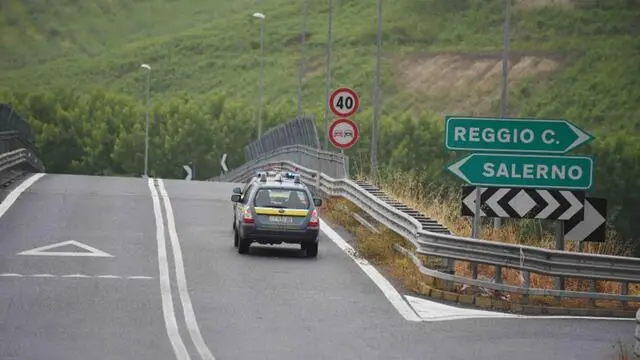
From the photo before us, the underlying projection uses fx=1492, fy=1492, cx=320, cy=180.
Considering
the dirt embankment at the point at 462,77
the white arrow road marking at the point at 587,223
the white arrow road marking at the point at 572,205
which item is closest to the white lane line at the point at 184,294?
the white arrow road marking at the point at 572,205

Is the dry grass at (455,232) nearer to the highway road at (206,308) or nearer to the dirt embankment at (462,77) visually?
the highway road at (206,308)

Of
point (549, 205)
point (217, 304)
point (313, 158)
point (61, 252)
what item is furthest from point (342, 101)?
point (217, 304)

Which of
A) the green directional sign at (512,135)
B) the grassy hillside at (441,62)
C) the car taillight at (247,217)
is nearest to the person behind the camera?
the green directional sign at (512,135)

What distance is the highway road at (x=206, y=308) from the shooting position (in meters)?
16.8

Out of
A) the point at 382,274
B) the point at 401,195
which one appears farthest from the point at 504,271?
the point at 401,195

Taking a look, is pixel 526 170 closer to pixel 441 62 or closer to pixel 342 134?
pixel 342 134

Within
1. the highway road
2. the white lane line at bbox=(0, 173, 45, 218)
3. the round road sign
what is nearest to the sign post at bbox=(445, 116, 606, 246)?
the highway road

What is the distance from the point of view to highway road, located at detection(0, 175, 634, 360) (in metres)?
16.8

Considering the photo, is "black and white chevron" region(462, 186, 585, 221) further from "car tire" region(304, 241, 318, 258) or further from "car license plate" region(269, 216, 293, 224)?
"car license plate" region(269, 216, 293, 224)

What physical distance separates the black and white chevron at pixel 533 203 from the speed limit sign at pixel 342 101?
1220 cm

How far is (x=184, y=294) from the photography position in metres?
21.3

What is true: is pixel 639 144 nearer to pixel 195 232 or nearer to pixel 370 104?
pixel 370 104

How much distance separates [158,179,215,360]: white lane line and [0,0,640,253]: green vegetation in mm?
74788

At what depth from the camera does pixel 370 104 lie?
15112 centimetres
